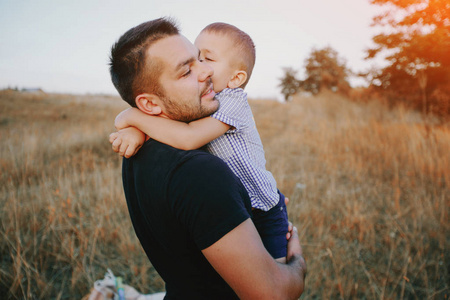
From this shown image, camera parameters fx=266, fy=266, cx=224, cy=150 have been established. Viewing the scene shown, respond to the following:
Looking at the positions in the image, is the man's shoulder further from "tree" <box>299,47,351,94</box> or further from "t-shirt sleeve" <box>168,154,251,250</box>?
"tree" <box>299,47,351,94</box>

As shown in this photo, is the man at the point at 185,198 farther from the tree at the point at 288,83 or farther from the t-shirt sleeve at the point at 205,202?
the tree at the point at 288,83

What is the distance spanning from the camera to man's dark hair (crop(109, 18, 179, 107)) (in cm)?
123

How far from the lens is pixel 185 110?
133cm

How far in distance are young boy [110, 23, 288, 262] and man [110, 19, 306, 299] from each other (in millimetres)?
74

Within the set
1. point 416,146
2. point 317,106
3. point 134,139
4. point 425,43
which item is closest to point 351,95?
point 317,106

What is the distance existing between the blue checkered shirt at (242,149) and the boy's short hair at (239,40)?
0.51 meters

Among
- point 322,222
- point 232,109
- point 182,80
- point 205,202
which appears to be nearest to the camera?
point 205,202

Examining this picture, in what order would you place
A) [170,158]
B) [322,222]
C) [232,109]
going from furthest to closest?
[322,222] → [232,109] → [170,158]

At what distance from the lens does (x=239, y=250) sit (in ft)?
2.95

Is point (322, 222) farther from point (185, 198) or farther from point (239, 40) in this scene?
point (185, 198)

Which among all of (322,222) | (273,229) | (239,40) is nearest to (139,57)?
(239,40)

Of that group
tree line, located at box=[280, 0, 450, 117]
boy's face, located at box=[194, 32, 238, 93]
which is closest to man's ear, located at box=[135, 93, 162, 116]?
boy's face, located at box=[194, 32, 238, 93]

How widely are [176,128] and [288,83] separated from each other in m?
31.6

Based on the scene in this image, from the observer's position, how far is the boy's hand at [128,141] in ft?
3.86
